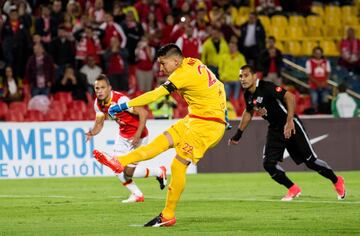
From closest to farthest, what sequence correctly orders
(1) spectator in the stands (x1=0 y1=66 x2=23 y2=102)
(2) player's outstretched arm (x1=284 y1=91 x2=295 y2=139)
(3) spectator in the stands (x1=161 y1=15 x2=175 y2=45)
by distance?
(2) player's outstretched arm (x1=284 y1=91 x2=295 y2=139) → (1) spectator in the stands (x1=0 y1=66 x2=23 y2=102) → (3) spectator in the stands (x1=161 y1=15 x2=175 y2=45)

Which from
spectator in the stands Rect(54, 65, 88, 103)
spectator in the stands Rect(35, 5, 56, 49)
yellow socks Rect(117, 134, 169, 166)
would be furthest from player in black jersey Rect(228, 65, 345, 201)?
spectator in the stands Rect(35, 5, 56, 49)

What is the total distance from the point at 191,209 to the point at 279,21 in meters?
17.8

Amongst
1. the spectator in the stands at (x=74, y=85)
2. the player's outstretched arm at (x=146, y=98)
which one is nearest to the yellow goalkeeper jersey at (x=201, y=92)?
the player's outstretched arm at (x=146, y=98)

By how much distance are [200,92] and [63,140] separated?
1019 centimetres

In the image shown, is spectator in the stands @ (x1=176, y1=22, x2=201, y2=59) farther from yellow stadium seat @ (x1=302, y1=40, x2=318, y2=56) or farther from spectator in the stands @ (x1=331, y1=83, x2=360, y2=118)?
yellow stadium seat @ (x1=302, y1=40, x2=318, y2=56)

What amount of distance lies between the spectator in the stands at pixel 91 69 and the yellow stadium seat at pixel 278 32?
724cm

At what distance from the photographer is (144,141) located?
15.8 m

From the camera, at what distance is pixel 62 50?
81.6 ft

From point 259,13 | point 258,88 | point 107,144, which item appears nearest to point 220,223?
point 258,88

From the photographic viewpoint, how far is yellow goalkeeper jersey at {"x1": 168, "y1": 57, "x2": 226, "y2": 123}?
38.4ft

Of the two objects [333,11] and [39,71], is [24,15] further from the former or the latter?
[333,11]

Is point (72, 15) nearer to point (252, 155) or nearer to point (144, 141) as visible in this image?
point (252, 155)

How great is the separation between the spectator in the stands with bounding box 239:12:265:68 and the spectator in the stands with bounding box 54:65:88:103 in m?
5.14

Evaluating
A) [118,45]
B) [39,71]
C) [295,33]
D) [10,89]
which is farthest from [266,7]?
[10,89]
